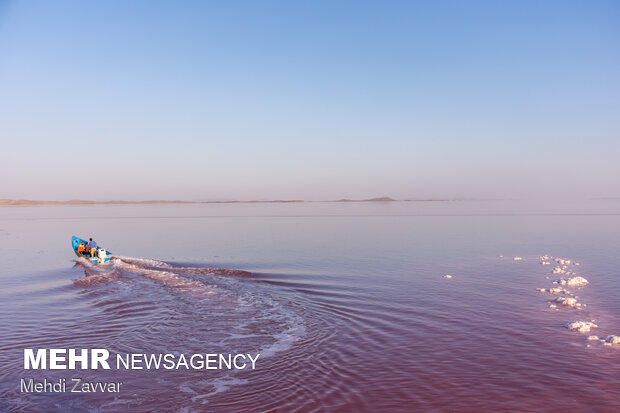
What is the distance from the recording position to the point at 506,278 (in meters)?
24.0

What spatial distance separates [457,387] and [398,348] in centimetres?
305

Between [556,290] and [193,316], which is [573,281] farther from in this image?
[193,316]

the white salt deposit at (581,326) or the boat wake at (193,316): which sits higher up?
the white salt deposit at (581,326)

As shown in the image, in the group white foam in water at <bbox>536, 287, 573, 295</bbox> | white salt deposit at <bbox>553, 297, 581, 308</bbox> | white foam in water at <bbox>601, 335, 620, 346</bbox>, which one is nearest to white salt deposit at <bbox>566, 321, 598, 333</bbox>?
white foam in water at <bbox>601, 335, 620, 346</bbox>

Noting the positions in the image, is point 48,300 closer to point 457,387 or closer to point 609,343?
point 457,387

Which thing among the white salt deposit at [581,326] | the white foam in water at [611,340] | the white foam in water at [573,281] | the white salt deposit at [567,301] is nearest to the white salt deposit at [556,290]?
the white foam in water at [573,281]

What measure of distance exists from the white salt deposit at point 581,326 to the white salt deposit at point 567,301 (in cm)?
310

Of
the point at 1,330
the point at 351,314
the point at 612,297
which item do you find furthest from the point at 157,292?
the point at 612,297

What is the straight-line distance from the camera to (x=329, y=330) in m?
15.4

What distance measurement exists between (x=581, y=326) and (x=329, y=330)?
9947mm

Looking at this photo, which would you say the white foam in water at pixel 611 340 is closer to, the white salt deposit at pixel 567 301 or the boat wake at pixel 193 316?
the white salt deposit at pixel 567 301

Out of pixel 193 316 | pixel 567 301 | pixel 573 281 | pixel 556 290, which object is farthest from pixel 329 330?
pixel 573 281

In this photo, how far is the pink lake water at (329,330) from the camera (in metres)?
9.96

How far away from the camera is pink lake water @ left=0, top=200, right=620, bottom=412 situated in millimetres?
9961
